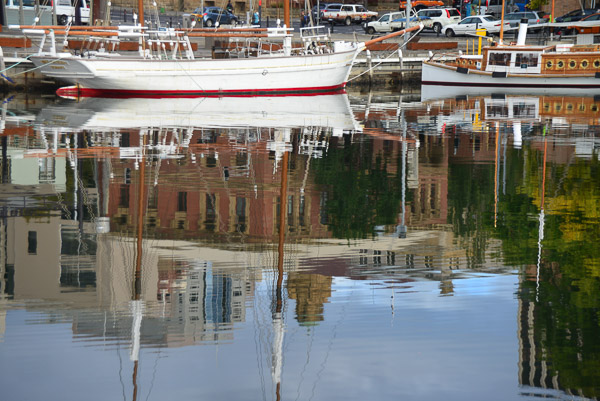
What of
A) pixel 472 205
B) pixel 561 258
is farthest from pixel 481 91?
pixel 561 258

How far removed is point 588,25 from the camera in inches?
2456

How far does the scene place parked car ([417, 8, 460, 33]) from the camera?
73500 mm

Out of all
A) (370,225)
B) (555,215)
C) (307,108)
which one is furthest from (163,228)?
(307,108)

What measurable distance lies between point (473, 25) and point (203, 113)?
39963 millimetres

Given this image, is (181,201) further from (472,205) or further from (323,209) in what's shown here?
(472,205)

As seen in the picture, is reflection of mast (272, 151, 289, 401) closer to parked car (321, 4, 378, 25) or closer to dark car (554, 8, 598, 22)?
dark car (554, 8, 598, 22)

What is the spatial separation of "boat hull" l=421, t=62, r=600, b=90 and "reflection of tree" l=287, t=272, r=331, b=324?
4452 centimetres

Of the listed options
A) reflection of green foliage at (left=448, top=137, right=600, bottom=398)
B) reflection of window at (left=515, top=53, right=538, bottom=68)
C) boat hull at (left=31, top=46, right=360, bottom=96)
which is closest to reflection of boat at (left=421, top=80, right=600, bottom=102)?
reflection of window at (left=515, top=53, right=538, bottom=68)

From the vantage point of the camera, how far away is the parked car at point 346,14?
79.9 m

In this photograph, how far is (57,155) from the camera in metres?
22.1

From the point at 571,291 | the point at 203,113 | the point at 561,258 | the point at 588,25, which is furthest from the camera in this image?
the point at 588,25

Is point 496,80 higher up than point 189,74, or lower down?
higher up

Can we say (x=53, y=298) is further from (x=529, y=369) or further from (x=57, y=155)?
(x=57, y=155)

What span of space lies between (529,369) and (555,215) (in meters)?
7.58
